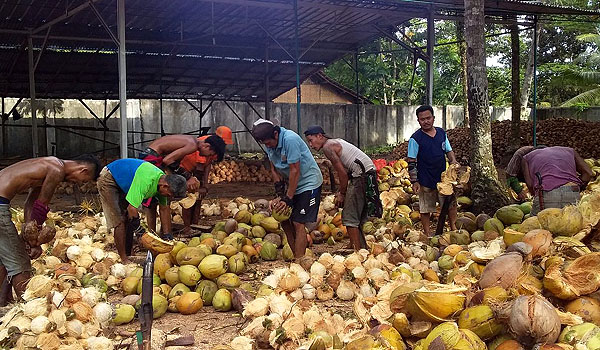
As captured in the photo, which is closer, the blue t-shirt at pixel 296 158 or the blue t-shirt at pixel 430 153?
the blue t-shirt at pixel 296 158

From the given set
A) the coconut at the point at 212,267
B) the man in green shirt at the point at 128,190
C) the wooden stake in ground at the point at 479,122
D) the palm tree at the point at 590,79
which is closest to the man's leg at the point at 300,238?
the coconut at the point at 212,267

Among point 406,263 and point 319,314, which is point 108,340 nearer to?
point 319,314

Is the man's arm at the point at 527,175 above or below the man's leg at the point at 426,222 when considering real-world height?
above

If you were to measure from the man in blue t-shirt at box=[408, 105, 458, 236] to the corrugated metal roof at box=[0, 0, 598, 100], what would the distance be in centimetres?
496

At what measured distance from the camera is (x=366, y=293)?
15.1 feet

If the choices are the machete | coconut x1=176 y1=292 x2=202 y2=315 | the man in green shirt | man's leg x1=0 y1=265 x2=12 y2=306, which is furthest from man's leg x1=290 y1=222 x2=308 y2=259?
the machete

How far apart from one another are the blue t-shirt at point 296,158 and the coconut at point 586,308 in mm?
3122

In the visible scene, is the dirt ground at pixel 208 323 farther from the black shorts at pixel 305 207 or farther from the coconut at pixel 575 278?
the coconut at pixel 575 278

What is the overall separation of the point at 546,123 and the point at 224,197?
1083cm

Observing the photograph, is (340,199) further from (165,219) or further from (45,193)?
(45,193)

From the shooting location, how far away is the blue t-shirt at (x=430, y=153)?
22.0ft

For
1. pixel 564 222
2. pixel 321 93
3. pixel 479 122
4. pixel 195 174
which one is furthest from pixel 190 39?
pixel 321 93

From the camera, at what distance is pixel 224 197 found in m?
11.2

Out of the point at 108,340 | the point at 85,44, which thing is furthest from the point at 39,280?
the point at 85,44
